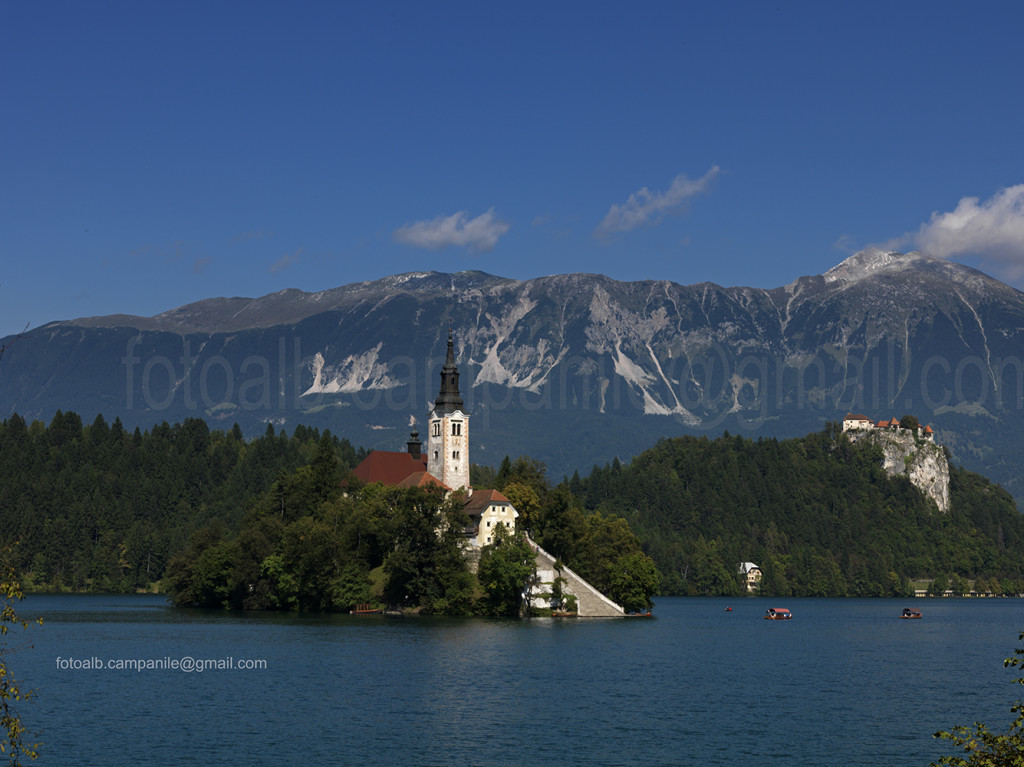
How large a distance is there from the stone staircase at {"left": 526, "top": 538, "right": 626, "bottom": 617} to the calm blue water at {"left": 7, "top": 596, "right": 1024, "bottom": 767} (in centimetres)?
992

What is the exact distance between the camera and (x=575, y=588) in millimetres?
135250

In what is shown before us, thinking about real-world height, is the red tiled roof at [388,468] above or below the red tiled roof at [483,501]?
above

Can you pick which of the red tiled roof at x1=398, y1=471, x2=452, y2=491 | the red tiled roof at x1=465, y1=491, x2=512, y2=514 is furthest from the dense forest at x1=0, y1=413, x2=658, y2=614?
the red tiled roof at x1=398, y1=471, x2=452, y2=491

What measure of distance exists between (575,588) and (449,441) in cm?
3197

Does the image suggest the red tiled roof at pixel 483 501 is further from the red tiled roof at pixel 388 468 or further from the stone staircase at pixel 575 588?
the red tiled roof at pixel 388 468

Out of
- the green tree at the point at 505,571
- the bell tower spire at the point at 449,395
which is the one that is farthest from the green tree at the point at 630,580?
the bell tower spire at the point at 449,395

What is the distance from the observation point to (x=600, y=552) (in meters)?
142

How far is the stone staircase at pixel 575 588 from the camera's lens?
438 feet

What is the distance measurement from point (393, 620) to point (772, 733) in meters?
67.7

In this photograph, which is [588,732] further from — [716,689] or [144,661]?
[144,661]

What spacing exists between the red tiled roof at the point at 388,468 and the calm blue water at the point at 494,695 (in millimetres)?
41178

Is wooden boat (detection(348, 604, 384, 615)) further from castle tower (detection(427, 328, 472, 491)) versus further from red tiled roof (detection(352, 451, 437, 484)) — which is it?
red tiled roof (detection(352, 451, 437, 484))

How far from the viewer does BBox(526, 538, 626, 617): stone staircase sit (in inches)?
5251

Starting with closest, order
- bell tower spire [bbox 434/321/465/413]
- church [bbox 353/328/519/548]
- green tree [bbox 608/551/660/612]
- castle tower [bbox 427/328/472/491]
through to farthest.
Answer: green tree [bbox 608/551/660/612] < church [bbox 353/328/519/548] < castle tower [bbox 427/328/472/491] < bell tower spire [bbox 434/321/465/413]
